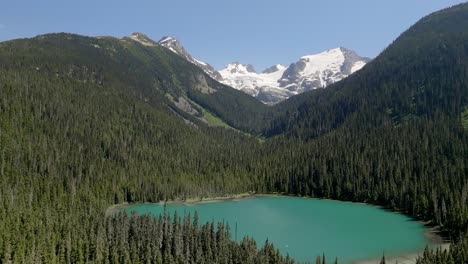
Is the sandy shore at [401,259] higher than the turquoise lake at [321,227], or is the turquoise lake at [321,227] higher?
the turquoise lake at [321,227]

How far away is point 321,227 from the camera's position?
149 m

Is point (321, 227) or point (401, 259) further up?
point (321, 227)

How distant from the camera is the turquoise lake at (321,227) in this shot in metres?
118

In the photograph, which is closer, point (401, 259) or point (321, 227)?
point (401, 259)

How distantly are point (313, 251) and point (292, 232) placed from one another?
2491cm

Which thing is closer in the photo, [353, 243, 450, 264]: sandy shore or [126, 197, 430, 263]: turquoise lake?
[353, 243, 450, 264]: sandy shore

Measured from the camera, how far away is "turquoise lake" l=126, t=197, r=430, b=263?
11794 centimetres

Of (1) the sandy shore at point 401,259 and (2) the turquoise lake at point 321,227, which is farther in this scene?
(2) the turquoise lake at point 321,227

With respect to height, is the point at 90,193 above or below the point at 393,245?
above

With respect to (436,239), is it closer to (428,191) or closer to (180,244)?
(428,191)

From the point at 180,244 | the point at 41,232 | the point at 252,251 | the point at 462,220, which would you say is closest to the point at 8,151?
the point at 41,232

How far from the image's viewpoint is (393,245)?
122062 millimetres

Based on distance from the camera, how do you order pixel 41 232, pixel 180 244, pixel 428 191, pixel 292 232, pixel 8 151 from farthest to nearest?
pixel 8 151 → pixel 428 191 → pixel 292 232 → pixel 41 232 → pixel 180 244

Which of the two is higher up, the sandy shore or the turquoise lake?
the turquoise lake
